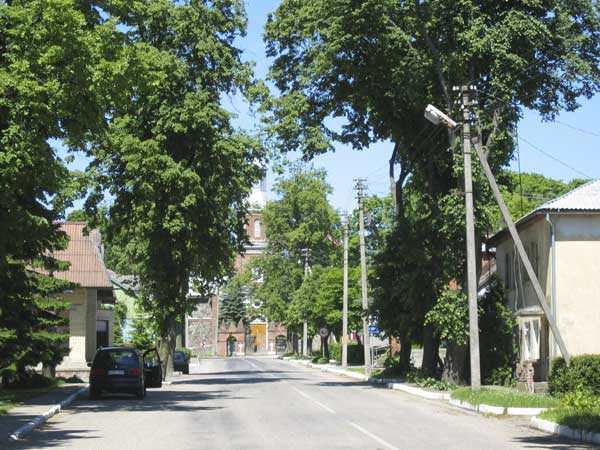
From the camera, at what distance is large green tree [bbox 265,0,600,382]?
1194 inches

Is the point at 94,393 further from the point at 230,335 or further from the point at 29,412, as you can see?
the point at 230,335

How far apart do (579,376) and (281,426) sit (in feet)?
32.6

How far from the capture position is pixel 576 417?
1720 centimetres

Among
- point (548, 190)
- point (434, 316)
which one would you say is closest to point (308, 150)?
point (434, 316)

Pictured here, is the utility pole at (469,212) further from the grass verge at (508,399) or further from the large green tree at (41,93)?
the large green tree at (41,93)

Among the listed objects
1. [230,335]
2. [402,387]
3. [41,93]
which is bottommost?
[402,387]

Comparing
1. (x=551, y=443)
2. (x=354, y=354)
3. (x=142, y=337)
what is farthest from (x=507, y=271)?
(x=142, y=337)

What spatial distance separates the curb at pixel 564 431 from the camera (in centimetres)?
1528

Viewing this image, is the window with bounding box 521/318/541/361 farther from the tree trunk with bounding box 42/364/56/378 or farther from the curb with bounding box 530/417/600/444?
the tree trunk with bounding box 42/364/56/378

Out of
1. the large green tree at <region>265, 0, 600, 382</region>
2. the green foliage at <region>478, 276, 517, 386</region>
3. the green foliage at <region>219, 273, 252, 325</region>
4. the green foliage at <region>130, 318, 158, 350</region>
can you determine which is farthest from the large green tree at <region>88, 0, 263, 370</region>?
the green foliage at <region>219, 273, 252, 325</region>

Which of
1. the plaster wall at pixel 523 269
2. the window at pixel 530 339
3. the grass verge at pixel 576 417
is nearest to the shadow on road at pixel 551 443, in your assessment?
the grass verge at pixel 576 417

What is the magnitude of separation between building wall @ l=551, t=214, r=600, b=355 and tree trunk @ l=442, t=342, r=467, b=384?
11.0ft

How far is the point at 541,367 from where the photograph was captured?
3406cm

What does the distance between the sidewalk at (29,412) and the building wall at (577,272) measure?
17424 mm
